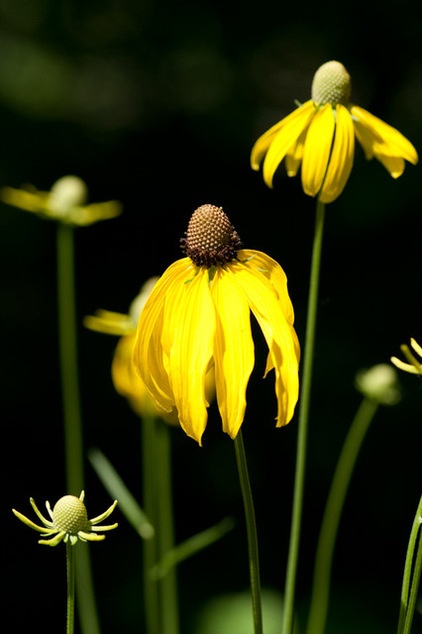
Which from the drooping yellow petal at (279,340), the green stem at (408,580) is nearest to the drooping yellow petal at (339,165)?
the drooping yellow petal at (279,340)

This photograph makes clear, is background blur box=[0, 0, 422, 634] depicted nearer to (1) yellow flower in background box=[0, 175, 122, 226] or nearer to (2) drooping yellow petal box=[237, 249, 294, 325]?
(1) yellow flower in background box=[0, 175, 122, 226]

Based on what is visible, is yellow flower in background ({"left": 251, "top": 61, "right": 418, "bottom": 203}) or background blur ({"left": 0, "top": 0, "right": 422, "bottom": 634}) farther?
background blur ({"left": 0, "top": 0, "right": 422, "bottom": 634})

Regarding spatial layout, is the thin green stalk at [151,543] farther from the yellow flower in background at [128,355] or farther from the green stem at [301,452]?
the green stem at [301,452]

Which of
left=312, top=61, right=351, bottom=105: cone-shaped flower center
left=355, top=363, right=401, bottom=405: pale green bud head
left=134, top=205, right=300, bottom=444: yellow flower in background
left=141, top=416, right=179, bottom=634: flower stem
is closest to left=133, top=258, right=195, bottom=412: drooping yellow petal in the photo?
left=134, top=205, right=300, bottom=444: yellow flower in background

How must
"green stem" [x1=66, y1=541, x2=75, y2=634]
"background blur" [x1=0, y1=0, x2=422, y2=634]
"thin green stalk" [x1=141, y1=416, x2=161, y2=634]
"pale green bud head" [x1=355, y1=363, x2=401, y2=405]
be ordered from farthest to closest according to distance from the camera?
1. "background blur" [x1=0, y1=0, x2=422, y2=634]
2. "pale green bud head" [x1=355, y1=363, x2=401, y2=405]
3. "thin green stalk" [x1=141, y1=416, x2=161, y2=634]
4. "green stem" [x1=66, y1=541, x2=75, y2=634]

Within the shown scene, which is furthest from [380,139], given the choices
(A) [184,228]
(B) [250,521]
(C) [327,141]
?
(A) [184,228]

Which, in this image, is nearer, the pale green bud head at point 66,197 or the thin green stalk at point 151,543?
the thin green stalk at point 151,543
